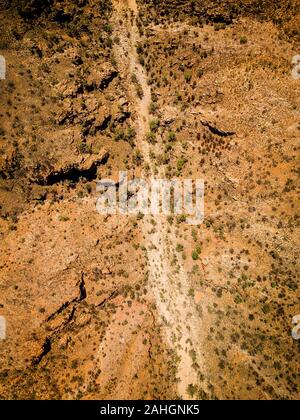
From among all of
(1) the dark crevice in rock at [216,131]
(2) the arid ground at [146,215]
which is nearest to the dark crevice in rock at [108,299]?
(2) the arid ground at [146,215]

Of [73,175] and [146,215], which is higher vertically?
[73,175]

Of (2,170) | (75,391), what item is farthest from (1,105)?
(75,391)

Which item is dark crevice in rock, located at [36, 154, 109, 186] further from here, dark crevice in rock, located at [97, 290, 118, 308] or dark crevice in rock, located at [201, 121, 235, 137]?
dark crevice in rock, located at [97, 290, 118, 308]

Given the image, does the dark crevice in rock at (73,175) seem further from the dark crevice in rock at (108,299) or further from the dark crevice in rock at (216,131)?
the dark crevice in rock at (108,299)

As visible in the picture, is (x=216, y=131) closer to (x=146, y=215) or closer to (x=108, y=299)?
(x=146, y=215)

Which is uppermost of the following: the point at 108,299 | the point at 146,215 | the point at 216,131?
the point at 216,131

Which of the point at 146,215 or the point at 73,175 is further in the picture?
the point at 146,215

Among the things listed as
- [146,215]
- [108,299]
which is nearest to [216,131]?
[146,215]

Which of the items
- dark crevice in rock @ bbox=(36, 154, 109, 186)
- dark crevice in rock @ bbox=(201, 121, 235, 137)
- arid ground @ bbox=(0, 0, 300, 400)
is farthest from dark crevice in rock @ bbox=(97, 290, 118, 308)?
dark crevice in rock @ bbox=(201, 121, 235, 137)

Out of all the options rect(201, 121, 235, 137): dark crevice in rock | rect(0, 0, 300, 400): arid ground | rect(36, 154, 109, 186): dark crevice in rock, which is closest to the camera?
rect(0, 0, 300, 400): arid ground
